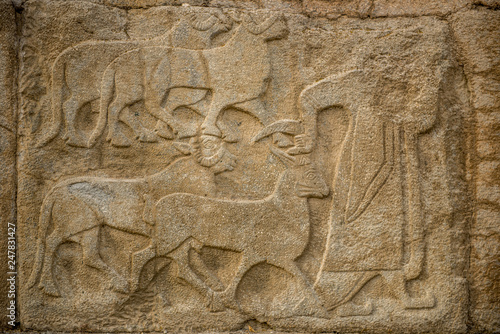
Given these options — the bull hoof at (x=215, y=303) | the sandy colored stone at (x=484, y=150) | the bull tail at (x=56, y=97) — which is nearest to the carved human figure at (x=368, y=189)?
the sandy colored stone at (x=484, y=150)

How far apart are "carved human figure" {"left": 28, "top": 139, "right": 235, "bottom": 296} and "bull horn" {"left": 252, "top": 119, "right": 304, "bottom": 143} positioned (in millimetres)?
435

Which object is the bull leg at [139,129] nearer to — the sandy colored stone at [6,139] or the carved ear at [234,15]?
the sandy colored stone at [6,139]

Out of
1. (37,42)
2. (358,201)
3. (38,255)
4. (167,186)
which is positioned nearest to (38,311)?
(38,255)

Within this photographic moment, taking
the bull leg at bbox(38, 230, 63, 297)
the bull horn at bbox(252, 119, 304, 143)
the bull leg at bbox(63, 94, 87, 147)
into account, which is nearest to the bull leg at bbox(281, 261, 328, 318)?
the bull horn at bbox(252, 119, 304, 143)

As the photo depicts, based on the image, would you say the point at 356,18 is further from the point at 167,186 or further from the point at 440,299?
the point at 440,299

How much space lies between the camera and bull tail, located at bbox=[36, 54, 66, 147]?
2.79 m

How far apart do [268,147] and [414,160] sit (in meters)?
0.94

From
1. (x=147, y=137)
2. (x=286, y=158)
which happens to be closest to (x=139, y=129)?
(x=147, y=137)

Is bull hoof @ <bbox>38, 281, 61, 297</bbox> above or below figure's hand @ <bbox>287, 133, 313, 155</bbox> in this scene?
below

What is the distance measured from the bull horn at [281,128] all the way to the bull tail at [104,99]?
955mm

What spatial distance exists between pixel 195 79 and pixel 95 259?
4.20ft

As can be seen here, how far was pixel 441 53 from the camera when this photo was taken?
Answer: 9.45 feet

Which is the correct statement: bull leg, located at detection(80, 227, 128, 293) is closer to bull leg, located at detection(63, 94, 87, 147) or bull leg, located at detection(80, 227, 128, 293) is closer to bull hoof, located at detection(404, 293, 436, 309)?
bull leg, located at detection(63, 94, 87, 147)

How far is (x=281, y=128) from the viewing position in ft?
9.29
